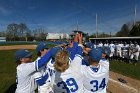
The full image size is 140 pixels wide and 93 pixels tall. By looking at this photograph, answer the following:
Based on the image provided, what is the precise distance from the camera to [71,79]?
12.7 ft

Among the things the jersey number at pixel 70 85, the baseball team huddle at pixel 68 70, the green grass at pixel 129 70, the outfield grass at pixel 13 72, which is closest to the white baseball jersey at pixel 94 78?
the baseball team huddle at pixel 68 70

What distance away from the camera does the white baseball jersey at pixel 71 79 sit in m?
3.84

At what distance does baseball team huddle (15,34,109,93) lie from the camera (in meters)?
3.79

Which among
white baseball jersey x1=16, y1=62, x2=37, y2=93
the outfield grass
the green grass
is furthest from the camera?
the green grass

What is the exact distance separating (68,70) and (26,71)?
81 centimetres

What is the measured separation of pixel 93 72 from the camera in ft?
13.5

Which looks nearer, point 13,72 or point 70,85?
point 70,85

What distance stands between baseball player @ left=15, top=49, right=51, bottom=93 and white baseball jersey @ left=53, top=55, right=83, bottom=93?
0.41m

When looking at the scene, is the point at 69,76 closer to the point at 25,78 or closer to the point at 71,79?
the point at 71,79

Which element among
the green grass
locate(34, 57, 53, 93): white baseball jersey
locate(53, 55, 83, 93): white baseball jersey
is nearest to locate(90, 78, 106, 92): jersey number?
locate(53, 55, 83, 93): white baseball jersey

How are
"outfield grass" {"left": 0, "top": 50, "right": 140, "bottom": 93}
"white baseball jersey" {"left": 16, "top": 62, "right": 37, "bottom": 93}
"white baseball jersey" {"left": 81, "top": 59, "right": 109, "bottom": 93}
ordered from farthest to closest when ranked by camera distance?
"outfield grass" {"left": 0, "top": 50, "right": 140, "bottom": 93} → "white baseball jersey" {"left": 81, "top": 59, "right": 109, "bottom": 93} → "white baseball jersey" {"left": 16, "top": 62, "right": 37, "bottom": 93}

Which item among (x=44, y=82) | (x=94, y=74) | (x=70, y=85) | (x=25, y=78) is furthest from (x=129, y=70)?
(x=25, y=78)

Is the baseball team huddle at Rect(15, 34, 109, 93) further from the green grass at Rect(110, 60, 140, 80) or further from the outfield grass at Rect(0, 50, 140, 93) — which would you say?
the green grass at Rect(110, 60, 140, 80)

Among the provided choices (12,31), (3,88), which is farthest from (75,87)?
(12,31)
